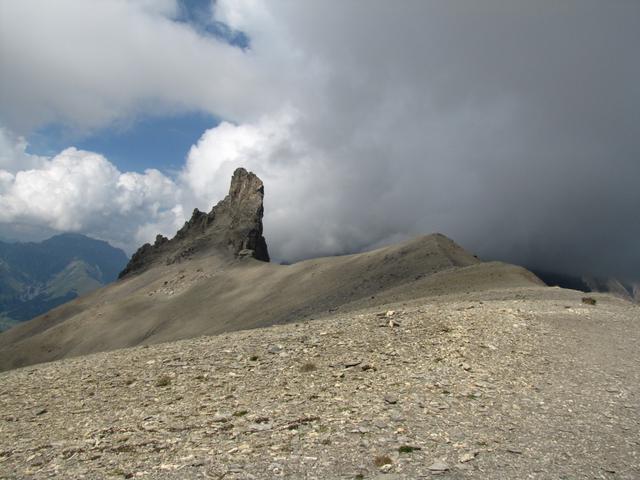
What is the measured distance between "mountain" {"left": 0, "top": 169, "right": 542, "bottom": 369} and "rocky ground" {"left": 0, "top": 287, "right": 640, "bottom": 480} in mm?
25137

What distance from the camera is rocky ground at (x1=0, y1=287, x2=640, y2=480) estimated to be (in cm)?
1288

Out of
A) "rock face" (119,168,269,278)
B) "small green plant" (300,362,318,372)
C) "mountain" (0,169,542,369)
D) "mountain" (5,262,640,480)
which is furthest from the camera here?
"rock face" (119,168,269,278)

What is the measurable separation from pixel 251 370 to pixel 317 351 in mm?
3310

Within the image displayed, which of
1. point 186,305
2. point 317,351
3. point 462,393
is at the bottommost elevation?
point 462,393

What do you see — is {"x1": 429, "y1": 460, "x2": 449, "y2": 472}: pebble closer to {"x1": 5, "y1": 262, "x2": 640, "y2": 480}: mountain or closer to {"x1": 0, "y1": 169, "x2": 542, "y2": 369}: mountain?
{"x1": 5, "y1": 262, "x2": 640, "y2": 480}: mountain

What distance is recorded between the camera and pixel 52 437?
1614 cm

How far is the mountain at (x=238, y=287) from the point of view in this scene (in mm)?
61250

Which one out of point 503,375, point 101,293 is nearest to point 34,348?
point 101,293

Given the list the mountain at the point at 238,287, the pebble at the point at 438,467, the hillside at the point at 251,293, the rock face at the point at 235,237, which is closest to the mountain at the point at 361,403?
the pebble at the point at 438,467

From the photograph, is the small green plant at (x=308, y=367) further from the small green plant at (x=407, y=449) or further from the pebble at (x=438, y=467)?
the pebble at (x=438, y=467)

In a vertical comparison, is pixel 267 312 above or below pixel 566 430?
above

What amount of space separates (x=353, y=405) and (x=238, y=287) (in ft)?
353

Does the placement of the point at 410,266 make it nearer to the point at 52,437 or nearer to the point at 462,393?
the point at 462,393

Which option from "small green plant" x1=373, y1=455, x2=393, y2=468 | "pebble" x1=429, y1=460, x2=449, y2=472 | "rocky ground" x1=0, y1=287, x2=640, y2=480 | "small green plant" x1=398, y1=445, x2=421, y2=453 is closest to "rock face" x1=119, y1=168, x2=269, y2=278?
"rocky ground" x1=0, y1=287, x2=640, y2=480
